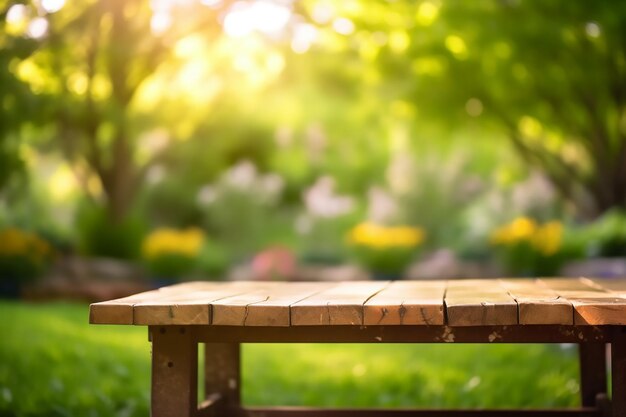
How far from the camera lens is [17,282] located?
985 cm

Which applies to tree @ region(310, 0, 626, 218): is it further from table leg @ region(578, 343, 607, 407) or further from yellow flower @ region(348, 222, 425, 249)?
table leg @ region(578, 343, 607, 407)

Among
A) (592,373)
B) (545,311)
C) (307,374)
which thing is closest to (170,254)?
(307,374)

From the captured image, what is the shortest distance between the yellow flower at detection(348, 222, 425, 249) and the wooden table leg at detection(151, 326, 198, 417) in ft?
26.9

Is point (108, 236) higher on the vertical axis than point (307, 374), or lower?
higher

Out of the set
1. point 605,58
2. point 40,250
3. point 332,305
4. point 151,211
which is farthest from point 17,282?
point 332,305

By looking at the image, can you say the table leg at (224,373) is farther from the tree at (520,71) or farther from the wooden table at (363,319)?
the tree at (520,71)

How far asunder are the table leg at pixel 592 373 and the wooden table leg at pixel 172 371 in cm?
163

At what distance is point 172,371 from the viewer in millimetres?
2275

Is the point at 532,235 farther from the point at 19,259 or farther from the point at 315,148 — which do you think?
the point at 19,259

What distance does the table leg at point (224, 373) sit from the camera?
126 inches

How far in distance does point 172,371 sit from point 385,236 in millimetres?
8469

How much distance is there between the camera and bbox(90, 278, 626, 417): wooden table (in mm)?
2037

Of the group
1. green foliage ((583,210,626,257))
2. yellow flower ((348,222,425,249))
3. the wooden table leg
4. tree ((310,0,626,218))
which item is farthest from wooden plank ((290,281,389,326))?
yellow flower ((348,222,425,249))

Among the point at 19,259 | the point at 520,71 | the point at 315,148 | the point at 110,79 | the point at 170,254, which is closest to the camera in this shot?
the point at 520,71
